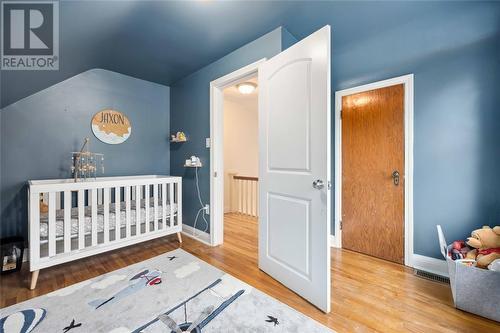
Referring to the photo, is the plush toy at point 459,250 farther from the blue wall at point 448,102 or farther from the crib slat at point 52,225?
the crib slat at point 52,225

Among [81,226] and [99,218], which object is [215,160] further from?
[81,226]

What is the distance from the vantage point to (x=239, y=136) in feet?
15.8

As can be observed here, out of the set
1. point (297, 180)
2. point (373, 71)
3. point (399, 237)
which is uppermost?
point (373, 71)

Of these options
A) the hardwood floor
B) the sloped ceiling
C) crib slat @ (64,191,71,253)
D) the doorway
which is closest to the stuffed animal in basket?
the hardwood floor

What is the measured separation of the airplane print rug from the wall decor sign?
1.79 metres

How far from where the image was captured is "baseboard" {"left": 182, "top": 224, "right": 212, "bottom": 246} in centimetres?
271

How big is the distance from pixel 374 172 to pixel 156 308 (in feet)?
7.73

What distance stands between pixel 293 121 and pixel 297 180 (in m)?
0.46

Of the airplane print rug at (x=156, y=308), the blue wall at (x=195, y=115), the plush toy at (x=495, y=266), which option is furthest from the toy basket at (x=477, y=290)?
the blue wall at (x=195, y=115)

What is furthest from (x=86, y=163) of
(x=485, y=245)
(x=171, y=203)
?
(x=485, y=245)

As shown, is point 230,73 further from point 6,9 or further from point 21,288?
point 21,288

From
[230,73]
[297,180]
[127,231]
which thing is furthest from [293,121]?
[127,231]

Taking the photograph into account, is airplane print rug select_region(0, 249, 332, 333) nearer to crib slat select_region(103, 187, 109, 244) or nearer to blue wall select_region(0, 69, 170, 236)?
crib slat select_region(103, 187, 109, 244)

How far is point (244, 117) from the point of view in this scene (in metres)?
4.87
